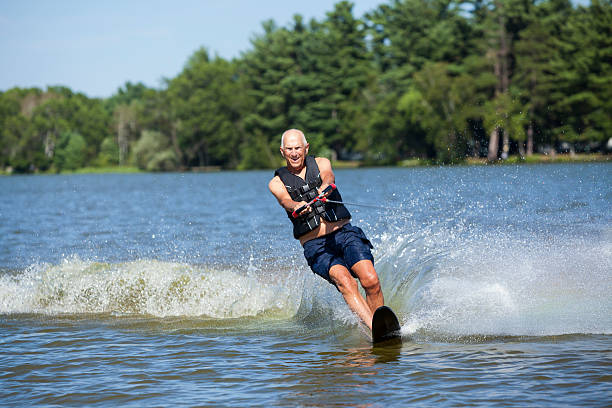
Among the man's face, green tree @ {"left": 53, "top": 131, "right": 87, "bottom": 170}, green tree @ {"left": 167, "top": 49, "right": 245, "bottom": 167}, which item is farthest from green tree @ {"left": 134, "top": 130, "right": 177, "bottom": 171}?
the man's face

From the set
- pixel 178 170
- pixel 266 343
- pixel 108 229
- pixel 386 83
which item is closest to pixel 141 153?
pixel 178 170

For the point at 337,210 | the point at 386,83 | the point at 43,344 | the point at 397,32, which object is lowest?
the point at 43,344

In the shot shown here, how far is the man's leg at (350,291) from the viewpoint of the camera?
21.7 feet

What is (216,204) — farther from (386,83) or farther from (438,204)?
(386,83)

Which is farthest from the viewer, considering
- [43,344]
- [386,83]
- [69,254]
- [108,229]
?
[386,83]

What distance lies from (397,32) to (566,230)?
63.2 meters

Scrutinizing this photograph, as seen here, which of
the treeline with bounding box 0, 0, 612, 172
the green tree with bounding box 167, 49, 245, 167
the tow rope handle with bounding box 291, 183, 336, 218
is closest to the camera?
the tow rope handle with bounding box 291, 183, 336, 218

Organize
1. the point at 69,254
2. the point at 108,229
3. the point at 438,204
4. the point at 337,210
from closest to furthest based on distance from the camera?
the point at 337,210
the point at 69,254
the point at 438,204
the point at 108,229

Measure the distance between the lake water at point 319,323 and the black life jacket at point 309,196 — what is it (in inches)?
26.7

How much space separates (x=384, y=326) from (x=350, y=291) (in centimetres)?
43

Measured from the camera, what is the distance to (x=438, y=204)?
1555cm

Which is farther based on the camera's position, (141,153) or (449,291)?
(141,153)

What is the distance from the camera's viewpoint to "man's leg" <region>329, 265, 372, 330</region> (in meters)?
6.62

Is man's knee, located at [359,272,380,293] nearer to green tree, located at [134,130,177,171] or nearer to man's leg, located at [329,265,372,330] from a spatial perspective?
man's leg, located at [329,265,372,330]
